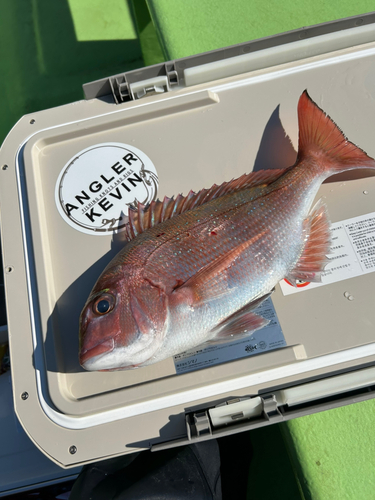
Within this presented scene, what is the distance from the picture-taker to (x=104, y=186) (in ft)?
3.32

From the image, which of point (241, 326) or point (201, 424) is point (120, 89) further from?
point (201, 424)

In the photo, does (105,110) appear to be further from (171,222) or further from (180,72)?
(171,222)

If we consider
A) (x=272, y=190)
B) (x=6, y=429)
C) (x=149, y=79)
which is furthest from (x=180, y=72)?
(x=6, y=429)

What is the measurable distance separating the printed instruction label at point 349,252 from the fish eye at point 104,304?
49cm

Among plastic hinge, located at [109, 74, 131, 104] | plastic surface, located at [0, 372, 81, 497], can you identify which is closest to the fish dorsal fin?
plastic hinge, located at [109, 74, 131, 104]

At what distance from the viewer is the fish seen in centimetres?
73

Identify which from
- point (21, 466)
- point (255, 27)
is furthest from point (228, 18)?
point (21, 466)

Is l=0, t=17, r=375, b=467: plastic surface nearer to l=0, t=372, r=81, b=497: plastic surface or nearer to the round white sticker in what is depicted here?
the round white sticker

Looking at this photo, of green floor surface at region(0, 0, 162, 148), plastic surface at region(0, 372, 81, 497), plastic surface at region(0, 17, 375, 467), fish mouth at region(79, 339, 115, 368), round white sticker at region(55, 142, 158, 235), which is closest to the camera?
fish mouth at region(79, 339, 115, 368)

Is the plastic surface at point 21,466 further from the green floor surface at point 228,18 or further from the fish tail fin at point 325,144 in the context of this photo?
the green floor surface at point 228,18

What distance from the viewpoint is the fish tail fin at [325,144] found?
2.96ft

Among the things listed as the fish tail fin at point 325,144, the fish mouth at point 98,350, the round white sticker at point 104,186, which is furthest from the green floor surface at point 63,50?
the fish mouth at point 98,350

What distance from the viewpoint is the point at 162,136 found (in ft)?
3.47

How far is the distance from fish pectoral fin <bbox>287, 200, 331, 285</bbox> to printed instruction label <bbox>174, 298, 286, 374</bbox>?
17 cm
